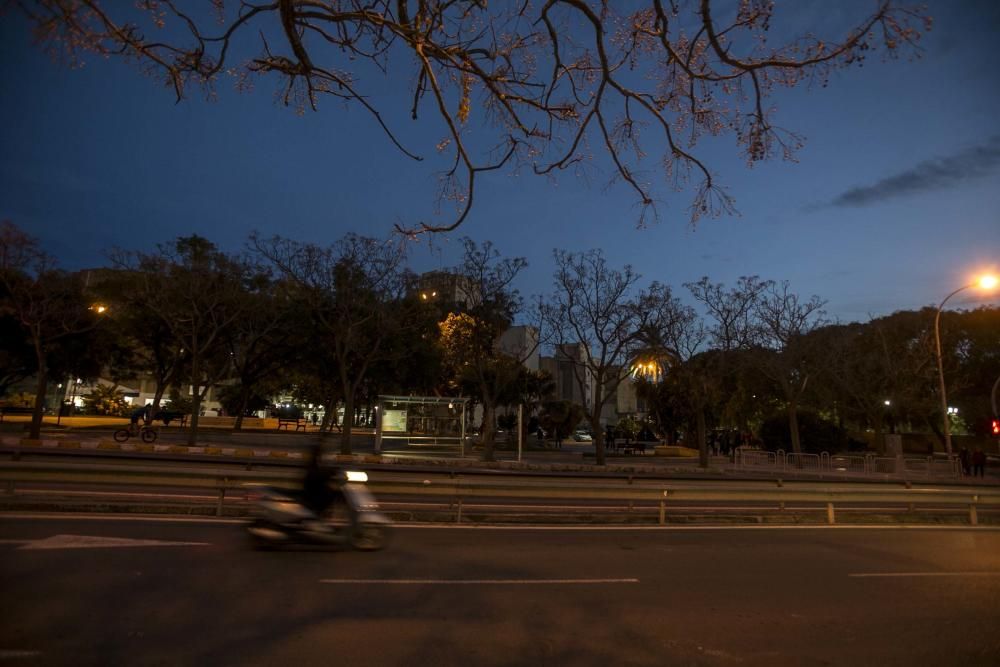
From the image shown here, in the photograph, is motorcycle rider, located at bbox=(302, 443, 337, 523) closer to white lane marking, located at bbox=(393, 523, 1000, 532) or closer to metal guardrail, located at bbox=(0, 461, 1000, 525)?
metal guardrail, located at bbox=(0, 461, 1000, 525)

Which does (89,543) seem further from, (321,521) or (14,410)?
(14,410)

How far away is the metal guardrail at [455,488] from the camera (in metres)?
11.0

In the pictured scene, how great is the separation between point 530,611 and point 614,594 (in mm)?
1206

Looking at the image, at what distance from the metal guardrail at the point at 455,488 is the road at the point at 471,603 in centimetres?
154

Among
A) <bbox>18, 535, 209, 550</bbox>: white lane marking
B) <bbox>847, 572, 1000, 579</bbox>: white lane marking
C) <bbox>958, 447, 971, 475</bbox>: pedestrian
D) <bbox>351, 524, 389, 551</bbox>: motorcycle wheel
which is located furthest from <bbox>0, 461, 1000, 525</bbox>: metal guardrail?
<bbox>958, 447, 971, 475</bbox>: pedestrian

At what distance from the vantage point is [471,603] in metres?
6.14

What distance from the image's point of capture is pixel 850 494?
14.1 metres

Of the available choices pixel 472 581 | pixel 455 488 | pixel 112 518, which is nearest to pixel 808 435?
pixel 455 488

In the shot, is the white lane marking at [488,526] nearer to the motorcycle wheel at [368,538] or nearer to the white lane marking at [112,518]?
the white lane marking at [112,518]

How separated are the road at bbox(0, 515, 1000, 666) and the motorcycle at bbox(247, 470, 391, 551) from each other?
0.22 m

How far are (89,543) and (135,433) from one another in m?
22.8

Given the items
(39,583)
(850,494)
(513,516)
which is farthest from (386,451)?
(39,583)

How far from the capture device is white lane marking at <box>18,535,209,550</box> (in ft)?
25.7

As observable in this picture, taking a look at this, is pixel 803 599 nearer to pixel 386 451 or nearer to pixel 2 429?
pixel 386 451
